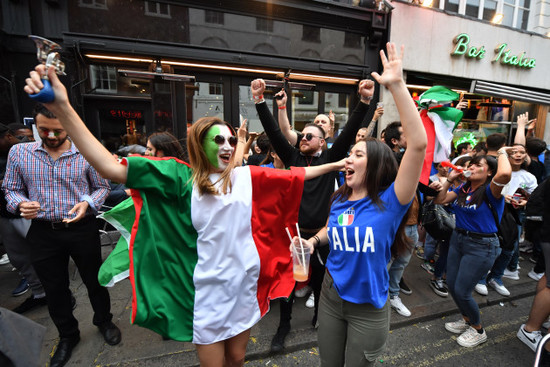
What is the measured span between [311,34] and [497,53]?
24.3 feet

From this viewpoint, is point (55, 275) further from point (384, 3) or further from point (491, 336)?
point (384, 3)

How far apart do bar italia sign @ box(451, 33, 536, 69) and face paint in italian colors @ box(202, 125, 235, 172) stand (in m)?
10.8

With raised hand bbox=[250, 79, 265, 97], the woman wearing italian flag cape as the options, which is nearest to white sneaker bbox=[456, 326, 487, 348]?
the woman wearing italian flag cape

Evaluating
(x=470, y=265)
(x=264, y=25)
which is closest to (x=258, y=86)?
(x=470, y=265)

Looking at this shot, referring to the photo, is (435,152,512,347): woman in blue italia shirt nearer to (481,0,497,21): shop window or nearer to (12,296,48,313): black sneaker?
(12,296,48,313): black sneaker

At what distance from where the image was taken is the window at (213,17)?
6980 millimetres

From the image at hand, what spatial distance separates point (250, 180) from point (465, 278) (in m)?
2.56

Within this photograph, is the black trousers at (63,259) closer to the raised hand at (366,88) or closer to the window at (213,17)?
the raised hand at (366,88)

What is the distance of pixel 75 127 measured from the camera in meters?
1.28

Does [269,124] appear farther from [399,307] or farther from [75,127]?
[399,307]

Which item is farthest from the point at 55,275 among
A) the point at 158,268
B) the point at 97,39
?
the point at 97,39

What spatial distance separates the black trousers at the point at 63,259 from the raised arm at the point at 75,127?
164cm

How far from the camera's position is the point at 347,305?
1784 millimetres

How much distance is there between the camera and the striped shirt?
8.26 feet
